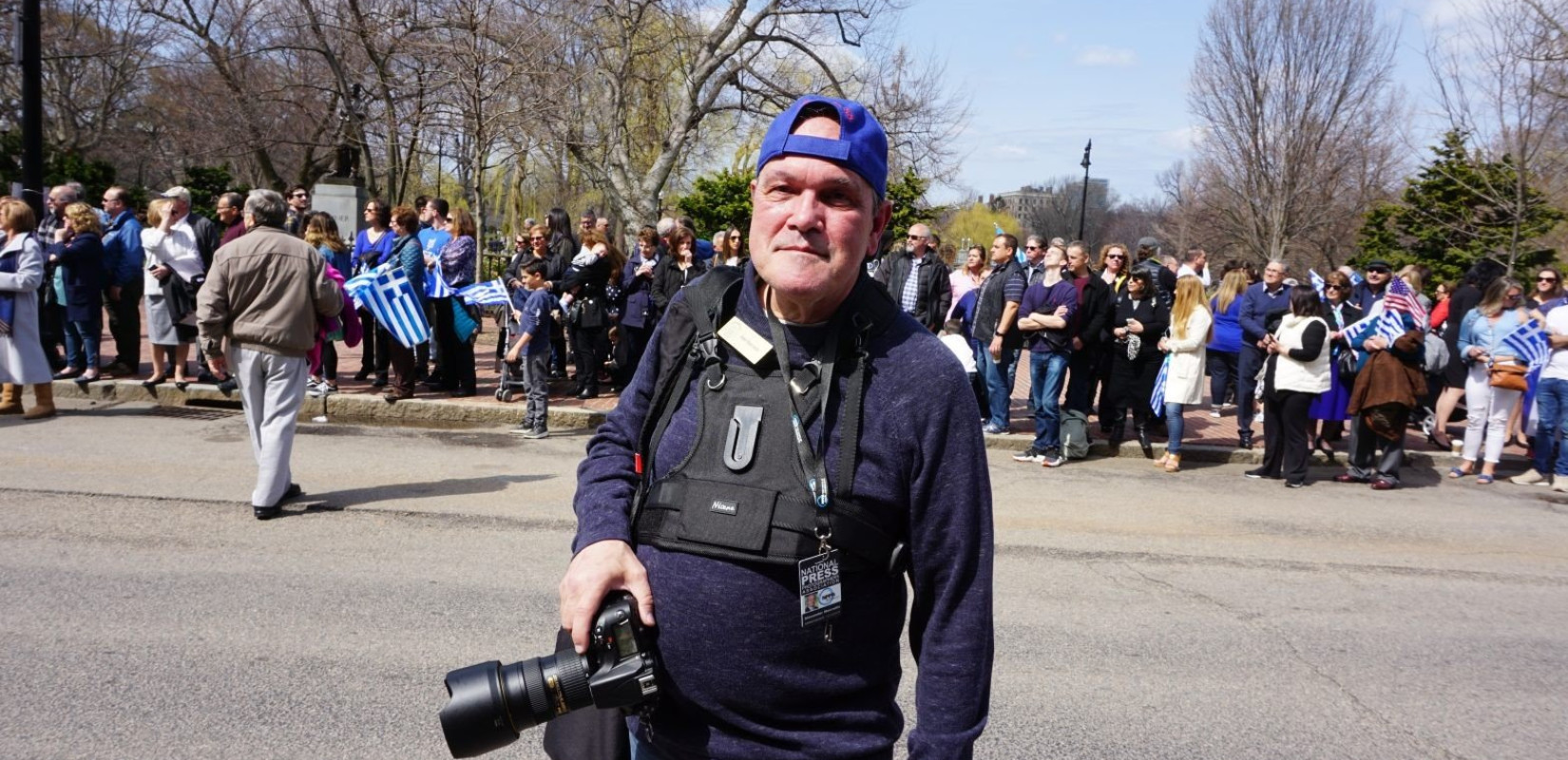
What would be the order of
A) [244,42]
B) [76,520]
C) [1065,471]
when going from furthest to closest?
[244,42]
[1065,471]
[76,520]

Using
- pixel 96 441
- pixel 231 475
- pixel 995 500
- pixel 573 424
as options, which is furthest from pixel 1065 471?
pixel 96 441

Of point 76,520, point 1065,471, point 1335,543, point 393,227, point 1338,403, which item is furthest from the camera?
point 393,227

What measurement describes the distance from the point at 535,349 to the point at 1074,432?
516 cm

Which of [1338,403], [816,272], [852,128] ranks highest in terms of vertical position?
[852,128]

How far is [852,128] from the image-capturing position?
6.47 ft

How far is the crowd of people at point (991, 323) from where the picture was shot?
9875mm

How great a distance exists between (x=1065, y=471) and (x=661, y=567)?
852cm

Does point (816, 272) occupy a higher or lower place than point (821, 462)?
higher

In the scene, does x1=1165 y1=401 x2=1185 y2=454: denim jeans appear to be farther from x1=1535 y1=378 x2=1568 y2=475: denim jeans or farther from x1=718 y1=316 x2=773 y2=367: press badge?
x1=718 y1=316 x2=773 y2=367: press badge

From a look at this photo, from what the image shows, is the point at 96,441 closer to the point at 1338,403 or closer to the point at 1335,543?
the point at 1335,543

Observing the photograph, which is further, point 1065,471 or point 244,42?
point 244,42

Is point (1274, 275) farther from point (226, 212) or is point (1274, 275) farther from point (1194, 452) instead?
point (226, 212)

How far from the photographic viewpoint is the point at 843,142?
194 centimetres

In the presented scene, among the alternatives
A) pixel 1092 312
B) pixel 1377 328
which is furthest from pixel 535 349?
pixel 1377 328
